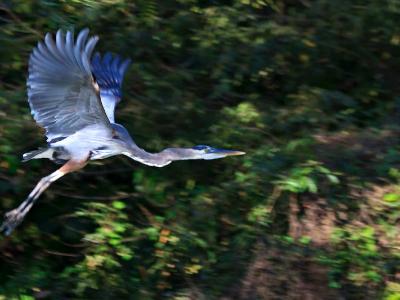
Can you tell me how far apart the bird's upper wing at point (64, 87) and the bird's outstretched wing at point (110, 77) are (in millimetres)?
521

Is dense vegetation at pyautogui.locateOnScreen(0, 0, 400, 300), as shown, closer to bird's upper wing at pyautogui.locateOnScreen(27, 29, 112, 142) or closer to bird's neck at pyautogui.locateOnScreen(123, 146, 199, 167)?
bird's upper wing at pyautogui.locateOnScreen(27, 29, 112, 142)

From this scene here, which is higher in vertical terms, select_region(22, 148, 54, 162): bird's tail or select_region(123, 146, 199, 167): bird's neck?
select_region(123, 146, 199, 167): bird's neck

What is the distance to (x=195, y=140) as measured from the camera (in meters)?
6.53

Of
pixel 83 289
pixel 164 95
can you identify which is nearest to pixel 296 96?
pixel 164 95

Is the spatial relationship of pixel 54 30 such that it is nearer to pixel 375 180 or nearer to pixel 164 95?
pixel 164 95

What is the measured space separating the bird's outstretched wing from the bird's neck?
434 mm

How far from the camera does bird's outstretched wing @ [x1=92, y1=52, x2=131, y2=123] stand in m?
5.93

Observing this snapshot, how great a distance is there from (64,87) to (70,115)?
0.75ft

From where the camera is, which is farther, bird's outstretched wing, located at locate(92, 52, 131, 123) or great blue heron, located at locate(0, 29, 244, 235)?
bird's outstretched wing, located at locate(92, 52, 131, 123)

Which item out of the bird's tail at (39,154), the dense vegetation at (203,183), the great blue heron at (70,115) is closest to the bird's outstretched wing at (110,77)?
the great blue heron at (70,115)

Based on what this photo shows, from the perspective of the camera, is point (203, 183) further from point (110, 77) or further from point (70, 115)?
point (70, 115)

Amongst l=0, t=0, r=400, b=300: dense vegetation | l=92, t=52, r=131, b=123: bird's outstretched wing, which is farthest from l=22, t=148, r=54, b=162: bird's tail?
l=92, t=52, r=131, b=123: bird's outstretched wing

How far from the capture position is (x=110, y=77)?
237 inches

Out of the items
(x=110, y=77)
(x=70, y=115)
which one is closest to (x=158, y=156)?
(x=70, y=115)
